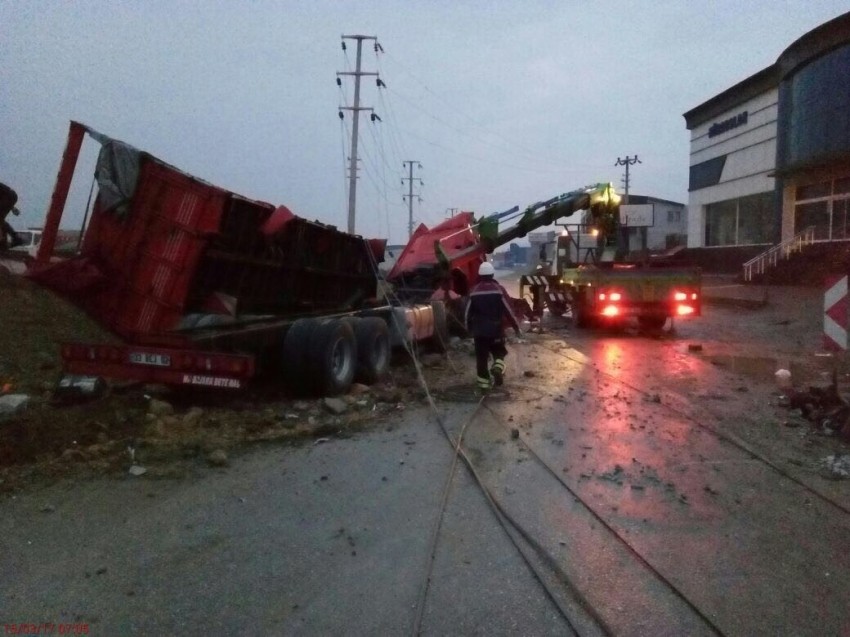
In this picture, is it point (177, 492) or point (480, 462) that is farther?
point (480, 462)

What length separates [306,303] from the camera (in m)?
11.8

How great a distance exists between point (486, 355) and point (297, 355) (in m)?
2.81

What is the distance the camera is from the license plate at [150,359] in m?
8.09

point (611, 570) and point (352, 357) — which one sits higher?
point (352, 357)

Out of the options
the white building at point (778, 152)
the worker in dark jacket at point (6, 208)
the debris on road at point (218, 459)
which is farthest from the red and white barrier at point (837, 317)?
the white building at point (778, 152)

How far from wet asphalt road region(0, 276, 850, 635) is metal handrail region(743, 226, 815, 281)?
28884mm

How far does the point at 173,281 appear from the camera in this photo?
8391 millimetres

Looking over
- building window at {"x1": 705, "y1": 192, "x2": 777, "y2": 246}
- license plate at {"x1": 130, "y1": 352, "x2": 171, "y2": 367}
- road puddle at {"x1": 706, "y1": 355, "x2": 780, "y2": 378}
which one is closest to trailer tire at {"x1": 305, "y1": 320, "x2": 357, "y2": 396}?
license plate at {"x1": 130, "y1": 352, "x2": 171, "y2": 367}

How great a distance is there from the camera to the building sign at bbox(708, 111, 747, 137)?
42244 mm

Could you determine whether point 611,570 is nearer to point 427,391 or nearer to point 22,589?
point 22,589

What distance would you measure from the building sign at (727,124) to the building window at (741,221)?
3.97 m

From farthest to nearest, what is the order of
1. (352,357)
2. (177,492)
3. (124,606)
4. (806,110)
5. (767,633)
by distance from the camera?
1. (806,110)
2. (352,357)
3. (177,492)
4. (124,606)
5. (767,633)

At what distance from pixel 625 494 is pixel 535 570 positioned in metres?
1.72

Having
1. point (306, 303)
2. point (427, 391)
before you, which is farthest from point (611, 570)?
point (306, 303)
